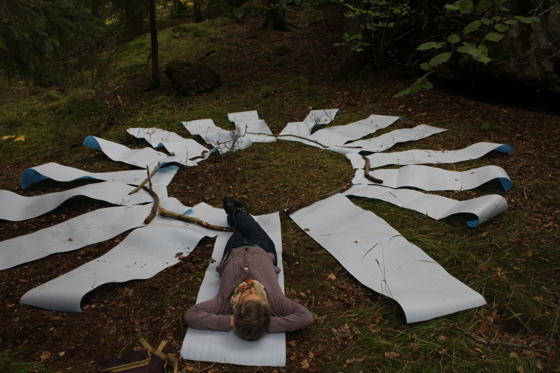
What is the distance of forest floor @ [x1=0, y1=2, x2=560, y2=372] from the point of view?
2244 millimetres

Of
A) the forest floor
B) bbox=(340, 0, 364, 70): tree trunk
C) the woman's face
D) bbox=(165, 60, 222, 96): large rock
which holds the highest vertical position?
bbox=(340, 0, 364, 70): tree trunk

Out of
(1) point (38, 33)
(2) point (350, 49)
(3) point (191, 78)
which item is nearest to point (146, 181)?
(1) point (38, 33)

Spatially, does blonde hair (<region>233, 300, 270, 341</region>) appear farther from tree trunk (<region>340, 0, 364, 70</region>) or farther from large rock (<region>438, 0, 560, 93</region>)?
tree trunk (<region>340, 0, 364, 70</region>)

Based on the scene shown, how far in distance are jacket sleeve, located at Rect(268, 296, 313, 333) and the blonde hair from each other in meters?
0.07

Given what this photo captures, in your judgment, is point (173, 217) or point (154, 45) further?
point (154, 45)

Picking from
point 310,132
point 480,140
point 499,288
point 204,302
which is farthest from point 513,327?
point 310,132

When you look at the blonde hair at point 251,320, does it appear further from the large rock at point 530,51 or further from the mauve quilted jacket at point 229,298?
the large rock at point 530,51

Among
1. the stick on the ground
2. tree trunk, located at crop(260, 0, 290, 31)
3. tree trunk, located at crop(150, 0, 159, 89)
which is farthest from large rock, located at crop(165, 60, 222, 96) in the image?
tree trunk, located at crop(260, 0, 290, 31)

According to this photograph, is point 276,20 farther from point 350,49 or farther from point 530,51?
point 530,51

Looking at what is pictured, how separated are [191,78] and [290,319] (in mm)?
5658

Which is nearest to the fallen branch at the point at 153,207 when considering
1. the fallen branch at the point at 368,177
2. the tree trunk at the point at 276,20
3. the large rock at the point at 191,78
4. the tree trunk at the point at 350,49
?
the fallen branch at the point at 368,177

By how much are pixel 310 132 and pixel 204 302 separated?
11.2ft

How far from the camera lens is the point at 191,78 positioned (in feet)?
23.6

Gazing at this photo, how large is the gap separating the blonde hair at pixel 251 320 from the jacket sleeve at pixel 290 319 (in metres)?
0.07
